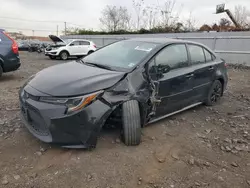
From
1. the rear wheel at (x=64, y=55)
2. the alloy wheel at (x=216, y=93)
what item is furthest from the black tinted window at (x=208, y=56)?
the rear wheel at (x=64, y=55)

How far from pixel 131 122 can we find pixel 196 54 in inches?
85.2

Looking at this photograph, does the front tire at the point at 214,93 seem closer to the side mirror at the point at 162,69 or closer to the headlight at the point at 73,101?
the side mirror at the point at 162,69

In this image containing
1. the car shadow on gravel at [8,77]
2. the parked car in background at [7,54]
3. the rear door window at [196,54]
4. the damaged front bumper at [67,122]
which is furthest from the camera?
the car shadow on gravel at [8,77]

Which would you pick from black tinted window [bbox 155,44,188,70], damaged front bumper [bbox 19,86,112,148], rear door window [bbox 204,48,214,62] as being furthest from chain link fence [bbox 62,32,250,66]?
damaged front bumper [bbox 19,86,112,148]

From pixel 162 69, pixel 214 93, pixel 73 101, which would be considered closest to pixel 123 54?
pixel 162 69

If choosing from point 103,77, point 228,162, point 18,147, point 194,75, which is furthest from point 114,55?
point 228,162

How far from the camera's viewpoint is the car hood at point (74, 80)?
265 centimetres

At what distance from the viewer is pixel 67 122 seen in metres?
2.52

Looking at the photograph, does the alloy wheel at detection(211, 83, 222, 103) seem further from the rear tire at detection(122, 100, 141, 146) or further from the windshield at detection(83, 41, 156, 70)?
the rear tire at detection(122, 100, 141, 146)

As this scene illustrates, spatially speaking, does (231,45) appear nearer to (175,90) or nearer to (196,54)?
(196,54)

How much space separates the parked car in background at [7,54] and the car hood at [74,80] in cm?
395

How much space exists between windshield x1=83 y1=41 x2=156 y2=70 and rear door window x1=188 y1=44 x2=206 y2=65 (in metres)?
0.90

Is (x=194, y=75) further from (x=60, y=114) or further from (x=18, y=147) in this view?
(x=18, y=147)

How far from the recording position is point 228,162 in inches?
112
